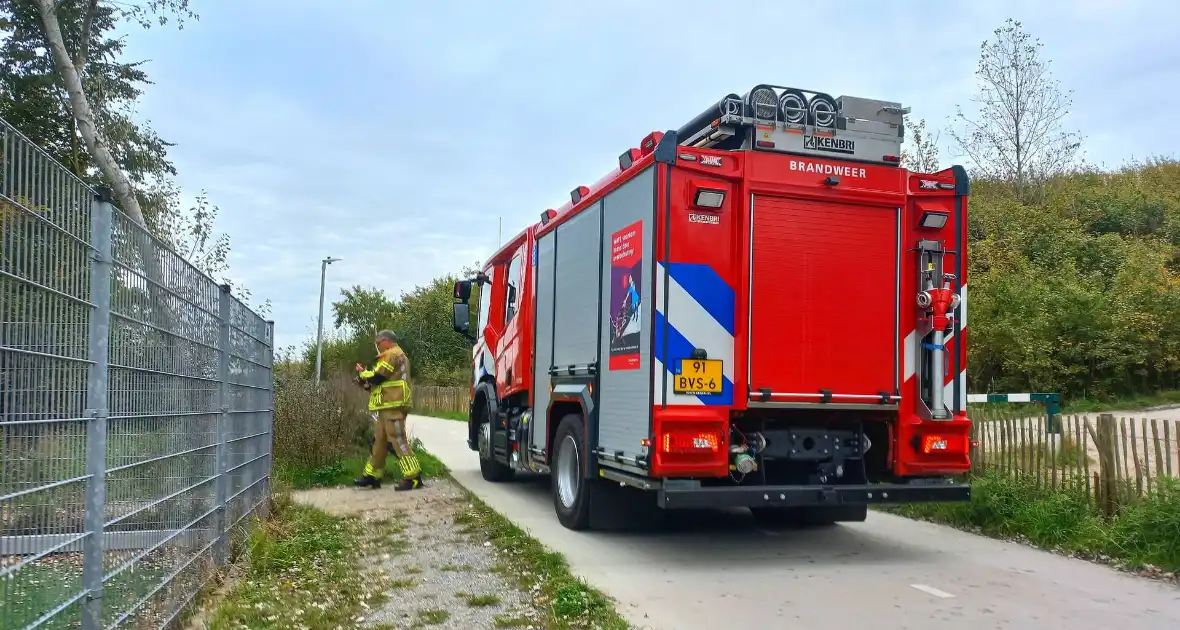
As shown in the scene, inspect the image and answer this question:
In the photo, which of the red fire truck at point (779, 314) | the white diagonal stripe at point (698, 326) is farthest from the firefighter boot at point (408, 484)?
the white diagonal stripe at point (698, 326)

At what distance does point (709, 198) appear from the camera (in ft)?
22.4

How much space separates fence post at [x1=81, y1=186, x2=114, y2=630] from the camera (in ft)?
12.1

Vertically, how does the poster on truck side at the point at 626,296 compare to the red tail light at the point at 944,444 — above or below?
above

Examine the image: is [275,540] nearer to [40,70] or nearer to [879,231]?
[879,231]

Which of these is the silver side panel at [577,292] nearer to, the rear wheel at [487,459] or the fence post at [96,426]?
the rear wheel at [487,459]

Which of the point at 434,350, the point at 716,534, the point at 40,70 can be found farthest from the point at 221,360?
the point at 434,350

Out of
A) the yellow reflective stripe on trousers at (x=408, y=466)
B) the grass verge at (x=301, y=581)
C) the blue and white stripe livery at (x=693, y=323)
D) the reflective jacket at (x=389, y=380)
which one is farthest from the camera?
the yellow reflective stripe on trousers at (x=408, y=466)

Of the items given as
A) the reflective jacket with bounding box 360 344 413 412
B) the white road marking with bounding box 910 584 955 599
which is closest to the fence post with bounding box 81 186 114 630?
the white road marking with bounding box 910 584 955 599

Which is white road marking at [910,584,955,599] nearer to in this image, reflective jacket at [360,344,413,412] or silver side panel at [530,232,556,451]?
silver side panel at [530,232,556,451]

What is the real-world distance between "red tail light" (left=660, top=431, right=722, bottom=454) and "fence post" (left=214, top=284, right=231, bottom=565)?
3.04 meters

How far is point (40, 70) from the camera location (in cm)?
2128

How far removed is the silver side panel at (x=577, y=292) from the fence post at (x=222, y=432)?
9.61ft

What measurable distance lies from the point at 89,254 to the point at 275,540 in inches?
161

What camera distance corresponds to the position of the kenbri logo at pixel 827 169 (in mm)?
7074
